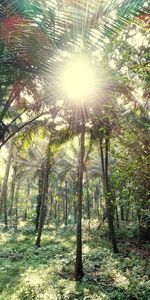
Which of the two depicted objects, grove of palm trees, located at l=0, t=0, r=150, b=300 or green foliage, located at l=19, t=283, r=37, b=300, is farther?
green foliage, located at l=19, t=283, r=37, b=300

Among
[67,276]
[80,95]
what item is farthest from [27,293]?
[80,95]

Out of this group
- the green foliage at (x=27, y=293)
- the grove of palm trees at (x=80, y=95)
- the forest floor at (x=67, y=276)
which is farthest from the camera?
the forest floor at (x=67, y=276)

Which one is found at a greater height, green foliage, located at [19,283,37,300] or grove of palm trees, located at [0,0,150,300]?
grove of palm trees, located at [0,0,150,300]

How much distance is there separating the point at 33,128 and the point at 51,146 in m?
3.37

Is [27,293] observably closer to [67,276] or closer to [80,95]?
[67,276]

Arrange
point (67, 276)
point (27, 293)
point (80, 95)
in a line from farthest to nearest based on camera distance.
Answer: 1. point (67, 276)
2. point (80, 95)
3. point (27, 293)

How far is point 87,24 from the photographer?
3.79 m

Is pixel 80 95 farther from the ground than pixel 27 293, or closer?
farther from the ground

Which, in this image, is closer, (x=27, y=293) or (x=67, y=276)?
(x=27, y=293)

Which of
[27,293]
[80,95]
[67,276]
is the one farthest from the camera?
[67,276]

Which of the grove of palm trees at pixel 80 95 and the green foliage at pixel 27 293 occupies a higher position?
the grove of palm trees at pixel 80 95

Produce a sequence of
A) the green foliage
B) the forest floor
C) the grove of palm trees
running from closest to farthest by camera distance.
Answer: the grove of palm trees, the green foliage, the forest floor

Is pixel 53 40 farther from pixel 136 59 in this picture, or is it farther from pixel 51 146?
pixel 51 146

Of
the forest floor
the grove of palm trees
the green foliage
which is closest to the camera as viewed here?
the grove of palm trees
